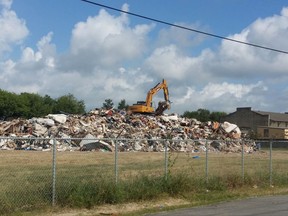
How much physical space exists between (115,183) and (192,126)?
128 feet

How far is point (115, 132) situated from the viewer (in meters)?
43.7

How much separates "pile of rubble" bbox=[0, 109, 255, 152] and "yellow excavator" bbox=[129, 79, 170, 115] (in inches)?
88.3

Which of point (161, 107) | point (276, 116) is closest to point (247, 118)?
point (276, 116)

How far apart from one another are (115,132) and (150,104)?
12.9 meters

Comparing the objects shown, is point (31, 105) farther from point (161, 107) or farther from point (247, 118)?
point (161, 107)

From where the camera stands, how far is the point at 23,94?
119812mm

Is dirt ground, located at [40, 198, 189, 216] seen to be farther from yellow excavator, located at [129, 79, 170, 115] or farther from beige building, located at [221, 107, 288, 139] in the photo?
beige building, located at [221, 107, 288, 139]

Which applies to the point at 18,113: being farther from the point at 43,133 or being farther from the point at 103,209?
the point at 103,209

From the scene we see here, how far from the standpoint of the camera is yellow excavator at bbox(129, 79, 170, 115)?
5409 centimetres

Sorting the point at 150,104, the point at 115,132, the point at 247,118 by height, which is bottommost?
the point at 115,132

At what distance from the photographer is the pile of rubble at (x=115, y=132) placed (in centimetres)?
3638

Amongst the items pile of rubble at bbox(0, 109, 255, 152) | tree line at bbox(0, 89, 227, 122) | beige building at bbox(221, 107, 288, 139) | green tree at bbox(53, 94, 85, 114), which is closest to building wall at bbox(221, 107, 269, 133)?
beige building at bbox(221, 107, 288, 139)

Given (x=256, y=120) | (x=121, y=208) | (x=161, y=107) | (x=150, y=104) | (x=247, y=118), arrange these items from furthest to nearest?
(x=247, y=118), (x=256, y=120), (x=150, y=104), (x=161, y=107), (x=121, y=208)

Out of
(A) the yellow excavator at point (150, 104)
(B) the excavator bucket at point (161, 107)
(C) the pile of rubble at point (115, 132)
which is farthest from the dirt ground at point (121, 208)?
(B) the excavator bucket at point (161, 107)
